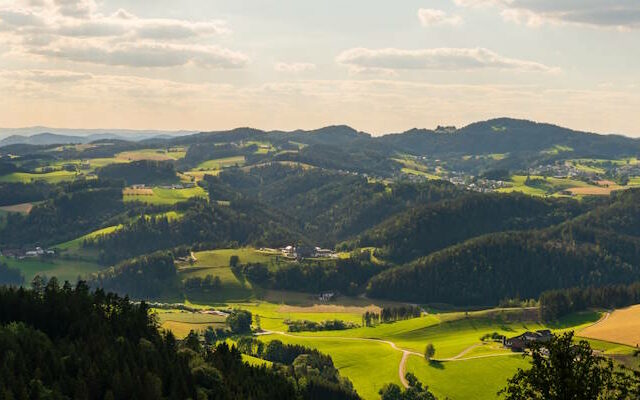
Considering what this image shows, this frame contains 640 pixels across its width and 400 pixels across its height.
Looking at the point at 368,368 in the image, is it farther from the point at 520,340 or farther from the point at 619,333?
the point at 619,333

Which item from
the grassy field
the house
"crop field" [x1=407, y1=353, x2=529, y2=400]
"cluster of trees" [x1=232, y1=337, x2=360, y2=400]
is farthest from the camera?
the house

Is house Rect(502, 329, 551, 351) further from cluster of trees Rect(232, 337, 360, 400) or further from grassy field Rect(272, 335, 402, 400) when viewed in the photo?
cluster of trees Rect(232, 337, 360, 400)

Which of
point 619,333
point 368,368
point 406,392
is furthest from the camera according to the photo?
point 619,333

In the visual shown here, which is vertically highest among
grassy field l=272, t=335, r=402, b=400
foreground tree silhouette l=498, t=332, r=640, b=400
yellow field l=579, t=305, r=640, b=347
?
foreground tree silhouette l=498, t=332, r=640, b=400

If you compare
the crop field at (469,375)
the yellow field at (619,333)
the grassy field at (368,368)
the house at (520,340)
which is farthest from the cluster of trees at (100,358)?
the yellow field at (619,333)

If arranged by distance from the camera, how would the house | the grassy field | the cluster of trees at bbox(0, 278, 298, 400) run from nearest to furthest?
the cluster of trees at bbox(0, 278, 298, 400)
the grassy field
the house

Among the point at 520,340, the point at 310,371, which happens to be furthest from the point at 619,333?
the point at 310,371

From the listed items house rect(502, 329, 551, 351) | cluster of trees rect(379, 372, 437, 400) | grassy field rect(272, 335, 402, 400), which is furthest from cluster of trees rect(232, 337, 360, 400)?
house rect(502, 329, 551, 351)

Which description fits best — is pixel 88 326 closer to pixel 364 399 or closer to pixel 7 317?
pixel 7 317

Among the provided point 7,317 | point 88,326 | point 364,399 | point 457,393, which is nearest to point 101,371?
point 88,326

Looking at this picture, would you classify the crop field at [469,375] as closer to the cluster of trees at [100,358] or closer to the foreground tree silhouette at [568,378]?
the cluster of trees at [100,358]
